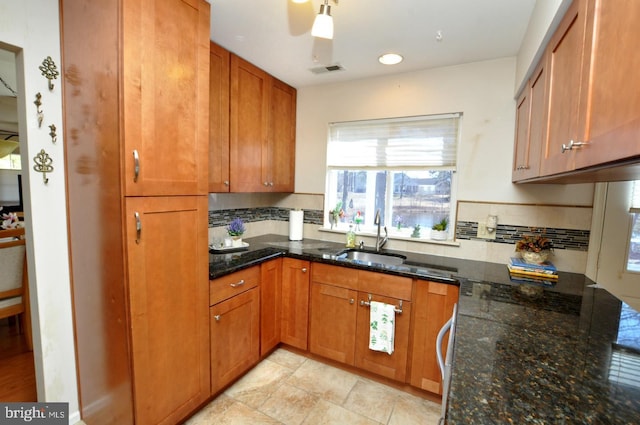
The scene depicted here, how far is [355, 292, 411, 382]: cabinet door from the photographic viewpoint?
202 cm

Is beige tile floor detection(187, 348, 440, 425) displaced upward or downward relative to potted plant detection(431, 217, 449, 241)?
downward

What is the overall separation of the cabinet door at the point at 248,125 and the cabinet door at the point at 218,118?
60mm

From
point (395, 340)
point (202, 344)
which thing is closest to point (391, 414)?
point (395, 340)

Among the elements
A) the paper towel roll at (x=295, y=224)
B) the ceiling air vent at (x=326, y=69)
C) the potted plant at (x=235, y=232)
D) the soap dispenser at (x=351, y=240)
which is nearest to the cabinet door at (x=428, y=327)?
the soap dispenser at (x=351, y=240)

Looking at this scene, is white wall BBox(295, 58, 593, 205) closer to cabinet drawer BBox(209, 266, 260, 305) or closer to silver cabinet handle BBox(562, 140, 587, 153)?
silver cabinet handle BBox(562, 140, 587, 153)

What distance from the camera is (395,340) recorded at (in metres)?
2.05

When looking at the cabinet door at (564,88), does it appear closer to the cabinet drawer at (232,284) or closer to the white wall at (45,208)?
the cabinet drawer at (232,284)

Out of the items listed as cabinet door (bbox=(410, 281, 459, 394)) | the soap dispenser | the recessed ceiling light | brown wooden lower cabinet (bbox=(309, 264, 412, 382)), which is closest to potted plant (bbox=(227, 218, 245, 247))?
brown wooden lower cabinet (bbox=(309, 264, 412, 382))

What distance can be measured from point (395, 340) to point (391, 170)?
140cm

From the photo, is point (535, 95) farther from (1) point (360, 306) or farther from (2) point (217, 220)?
(2) point (217, 220)

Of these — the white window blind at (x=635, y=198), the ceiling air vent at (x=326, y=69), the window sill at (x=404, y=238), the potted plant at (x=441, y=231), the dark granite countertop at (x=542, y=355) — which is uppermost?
the ceiling air vent at (x=326, y=69)

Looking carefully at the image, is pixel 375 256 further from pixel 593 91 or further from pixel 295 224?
pixel 593 91

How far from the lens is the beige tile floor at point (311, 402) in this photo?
181 cm

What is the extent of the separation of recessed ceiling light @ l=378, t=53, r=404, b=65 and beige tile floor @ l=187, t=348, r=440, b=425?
2.43 meters
